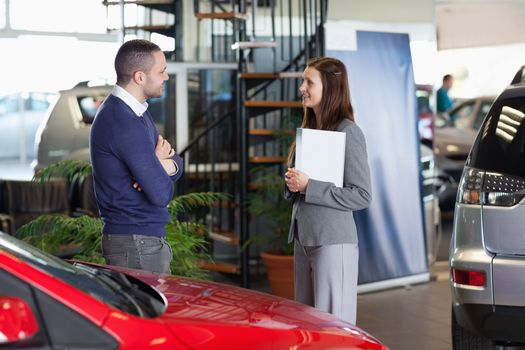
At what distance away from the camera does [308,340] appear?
2949 mm

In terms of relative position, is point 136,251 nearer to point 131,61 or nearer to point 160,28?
point 131,61

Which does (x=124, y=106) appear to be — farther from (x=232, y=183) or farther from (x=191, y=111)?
(x=191, y=111)

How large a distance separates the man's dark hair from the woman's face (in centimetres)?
74

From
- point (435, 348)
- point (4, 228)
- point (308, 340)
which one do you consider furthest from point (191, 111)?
point (308, 340)

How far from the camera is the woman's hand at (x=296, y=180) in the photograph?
4215 millimetres

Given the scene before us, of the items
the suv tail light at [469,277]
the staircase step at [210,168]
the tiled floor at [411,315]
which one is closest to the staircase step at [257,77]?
the staircase step at [210,168]

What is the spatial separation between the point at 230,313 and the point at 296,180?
4.42ft

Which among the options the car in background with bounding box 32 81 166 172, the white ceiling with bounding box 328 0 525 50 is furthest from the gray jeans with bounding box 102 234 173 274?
the white ceiling with bounding box 328 0 525 50

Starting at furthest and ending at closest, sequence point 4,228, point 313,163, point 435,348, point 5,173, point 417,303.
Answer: point 5,173, point 4,228, point 417,303, point 435,348, point 313,163

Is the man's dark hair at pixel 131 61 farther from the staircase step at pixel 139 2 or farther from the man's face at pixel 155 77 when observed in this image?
the staircase step at pixel 139 2

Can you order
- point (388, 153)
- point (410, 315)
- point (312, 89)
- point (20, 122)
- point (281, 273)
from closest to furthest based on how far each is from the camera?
point (312, 89), point (410, 315), point (281, 273), point (388, 153), point (20, 122)

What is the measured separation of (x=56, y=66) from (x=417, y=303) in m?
4.24

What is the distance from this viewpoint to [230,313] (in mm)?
2963

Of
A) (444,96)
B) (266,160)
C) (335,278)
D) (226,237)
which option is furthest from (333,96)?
(444,96)
